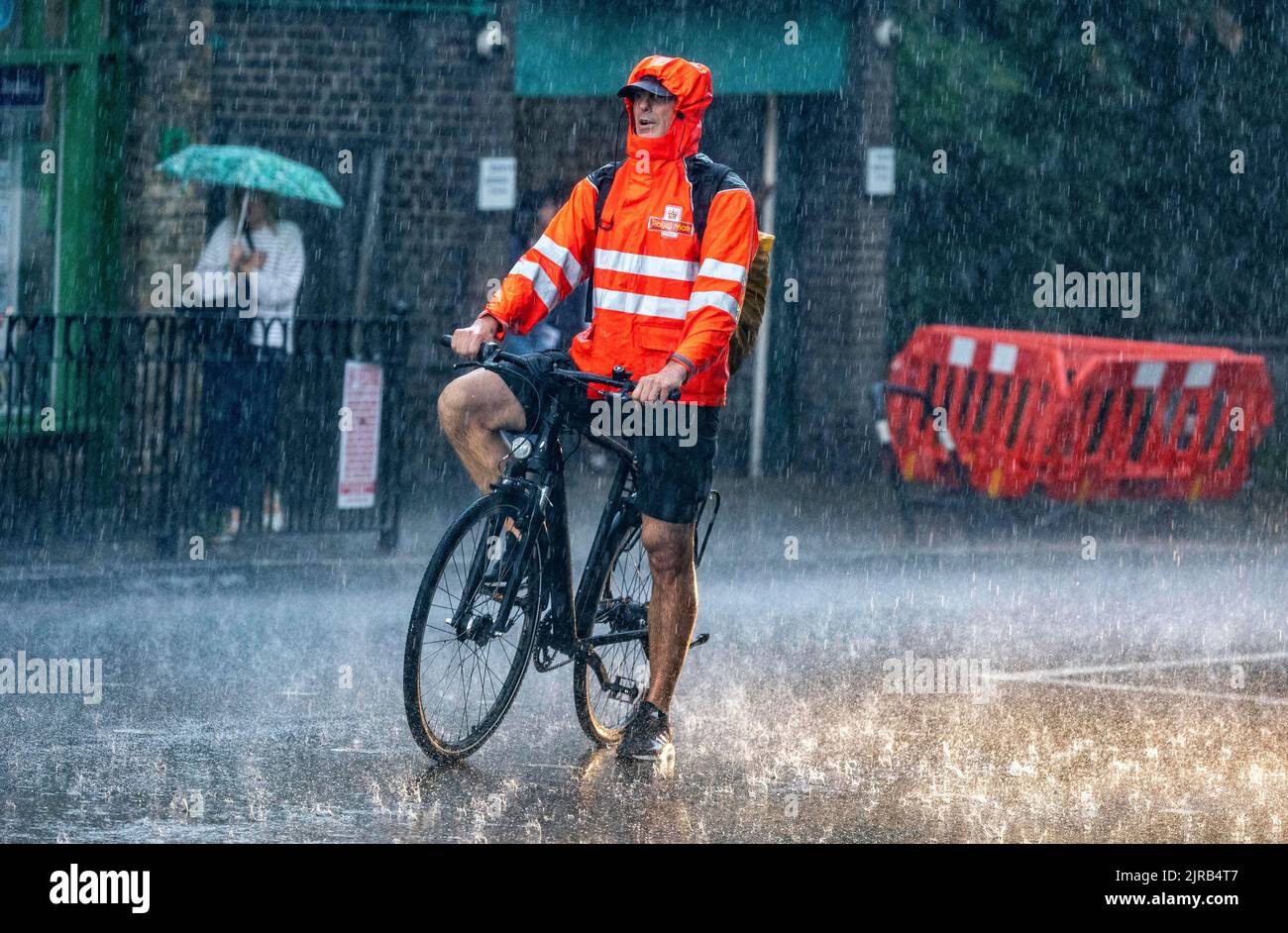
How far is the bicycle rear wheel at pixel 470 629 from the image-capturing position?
694 cm

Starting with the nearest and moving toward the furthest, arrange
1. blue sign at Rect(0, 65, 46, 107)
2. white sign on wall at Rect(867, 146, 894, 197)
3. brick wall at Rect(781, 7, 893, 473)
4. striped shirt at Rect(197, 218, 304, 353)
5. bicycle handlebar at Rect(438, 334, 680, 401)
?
bicycle handlebar at Rect(438, 334, 680, 401)
striped shirt at Rect(197, 218, 304, 353)
blue sign at Rect(0, 65, 46, 107)
white sign on wall at Rect(867, 146, 894, 197)
brick wall at Rect(781, 7, 893, 473)

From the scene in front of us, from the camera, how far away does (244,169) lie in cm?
1302

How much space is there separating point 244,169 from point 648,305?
6390 mm

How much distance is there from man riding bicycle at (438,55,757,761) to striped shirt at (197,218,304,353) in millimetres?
6021

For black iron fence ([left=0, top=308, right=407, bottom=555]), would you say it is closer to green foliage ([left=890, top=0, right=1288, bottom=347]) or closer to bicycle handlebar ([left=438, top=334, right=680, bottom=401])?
bicycle handlebar ([left=438, top=334, right=680, bottom=401])

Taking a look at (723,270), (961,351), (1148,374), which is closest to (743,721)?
(723,270)

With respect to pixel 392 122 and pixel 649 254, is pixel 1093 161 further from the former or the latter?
pixel 649 254

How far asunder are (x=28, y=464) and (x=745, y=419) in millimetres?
6856

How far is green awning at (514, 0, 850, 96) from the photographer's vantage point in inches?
665

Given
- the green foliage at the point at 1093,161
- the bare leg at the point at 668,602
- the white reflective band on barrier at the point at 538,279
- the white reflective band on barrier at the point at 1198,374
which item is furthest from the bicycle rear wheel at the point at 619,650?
the green foliage at the point at 1093,161

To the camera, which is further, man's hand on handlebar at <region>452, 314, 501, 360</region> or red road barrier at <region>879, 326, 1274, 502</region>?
red road barrier at <region>879, 326, 1274, 502</region>

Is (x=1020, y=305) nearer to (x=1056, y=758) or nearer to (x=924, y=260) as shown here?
(x=924, y=260)

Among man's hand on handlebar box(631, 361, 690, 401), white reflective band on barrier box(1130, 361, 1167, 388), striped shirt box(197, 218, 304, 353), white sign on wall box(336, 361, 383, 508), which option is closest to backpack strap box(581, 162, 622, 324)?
man's hand on handlebar box(631, 361, 690, 401)

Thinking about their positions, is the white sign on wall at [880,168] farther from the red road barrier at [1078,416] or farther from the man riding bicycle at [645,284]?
the man riding bicycle at [645,284]
